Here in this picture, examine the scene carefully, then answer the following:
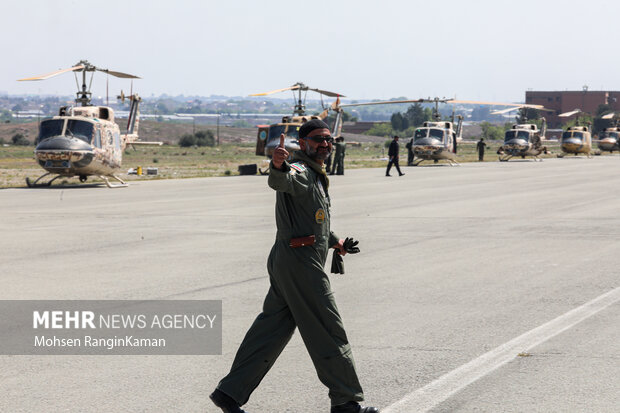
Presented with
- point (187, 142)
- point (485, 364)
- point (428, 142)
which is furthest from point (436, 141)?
point (187, 142)

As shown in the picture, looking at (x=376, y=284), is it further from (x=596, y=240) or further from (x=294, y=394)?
Answer: (x=596, y=240)

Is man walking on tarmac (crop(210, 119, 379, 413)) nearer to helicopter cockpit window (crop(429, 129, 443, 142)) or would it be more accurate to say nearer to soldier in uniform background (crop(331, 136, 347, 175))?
soldier in uniform background (crop(331, 136, 347, 175))

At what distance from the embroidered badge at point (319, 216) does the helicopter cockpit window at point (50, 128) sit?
80.2 feet

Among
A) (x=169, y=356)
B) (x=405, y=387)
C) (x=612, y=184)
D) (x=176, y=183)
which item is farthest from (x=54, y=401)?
(x=612, y=184)

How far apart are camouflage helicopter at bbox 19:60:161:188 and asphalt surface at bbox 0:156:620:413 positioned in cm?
521

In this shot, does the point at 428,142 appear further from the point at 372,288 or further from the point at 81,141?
the point at 372,288

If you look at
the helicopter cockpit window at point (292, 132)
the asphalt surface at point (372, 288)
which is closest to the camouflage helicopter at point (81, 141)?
the asphalt surface at point (372, 288)

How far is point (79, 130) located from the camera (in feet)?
93.1

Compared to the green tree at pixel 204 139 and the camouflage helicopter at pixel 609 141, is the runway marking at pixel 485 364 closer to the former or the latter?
the camouflage helicopter at pixel 609 141

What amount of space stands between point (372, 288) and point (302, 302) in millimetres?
4896

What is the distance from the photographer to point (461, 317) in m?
8.34

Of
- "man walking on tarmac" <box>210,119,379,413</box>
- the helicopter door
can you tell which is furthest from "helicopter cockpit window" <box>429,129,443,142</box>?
"man walking on tarmac" <box>210,119,379,413</box>

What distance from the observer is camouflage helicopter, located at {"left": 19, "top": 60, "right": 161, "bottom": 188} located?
27.3 m

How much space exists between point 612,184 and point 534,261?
21.9 metres
